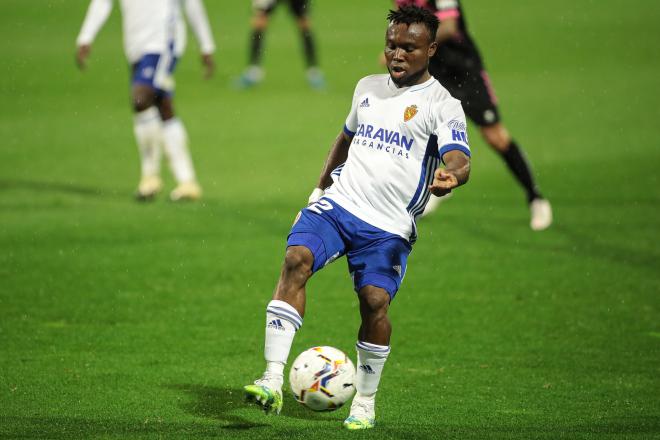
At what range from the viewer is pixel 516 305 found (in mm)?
8578

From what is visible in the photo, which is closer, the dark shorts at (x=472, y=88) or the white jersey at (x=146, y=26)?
the dark shorts at (x=472, y=88)

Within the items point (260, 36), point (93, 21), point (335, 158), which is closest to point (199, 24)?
point (93, 21)

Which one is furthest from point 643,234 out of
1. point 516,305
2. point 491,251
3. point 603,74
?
point 603,74

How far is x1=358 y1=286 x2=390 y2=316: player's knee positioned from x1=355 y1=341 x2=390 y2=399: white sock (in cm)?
18

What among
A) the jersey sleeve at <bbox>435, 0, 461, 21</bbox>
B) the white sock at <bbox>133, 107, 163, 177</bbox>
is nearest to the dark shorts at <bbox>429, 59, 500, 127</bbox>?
the jersey sleeve at <bbox>435, 0, 461, 21</bbox>

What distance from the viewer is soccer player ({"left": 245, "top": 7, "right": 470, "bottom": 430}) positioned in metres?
5.59

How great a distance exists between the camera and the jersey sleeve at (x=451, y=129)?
5.49m

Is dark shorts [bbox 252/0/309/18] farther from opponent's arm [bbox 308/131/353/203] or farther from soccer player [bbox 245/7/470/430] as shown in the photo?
soccer player [bbox 245/7/470/430]

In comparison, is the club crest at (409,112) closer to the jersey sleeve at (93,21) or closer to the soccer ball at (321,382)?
the soccer ball at (321,382)

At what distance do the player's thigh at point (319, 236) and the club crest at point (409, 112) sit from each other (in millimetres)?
584

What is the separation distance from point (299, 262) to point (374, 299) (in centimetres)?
41

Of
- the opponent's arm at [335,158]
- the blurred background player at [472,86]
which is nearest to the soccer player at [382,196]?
the opponent's arm at [335,158]

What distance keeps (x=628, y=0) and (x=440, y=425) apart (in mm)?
28108

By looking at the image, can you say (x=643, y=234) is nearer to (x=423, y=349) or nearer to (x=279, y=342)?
(x=423, y=349)
